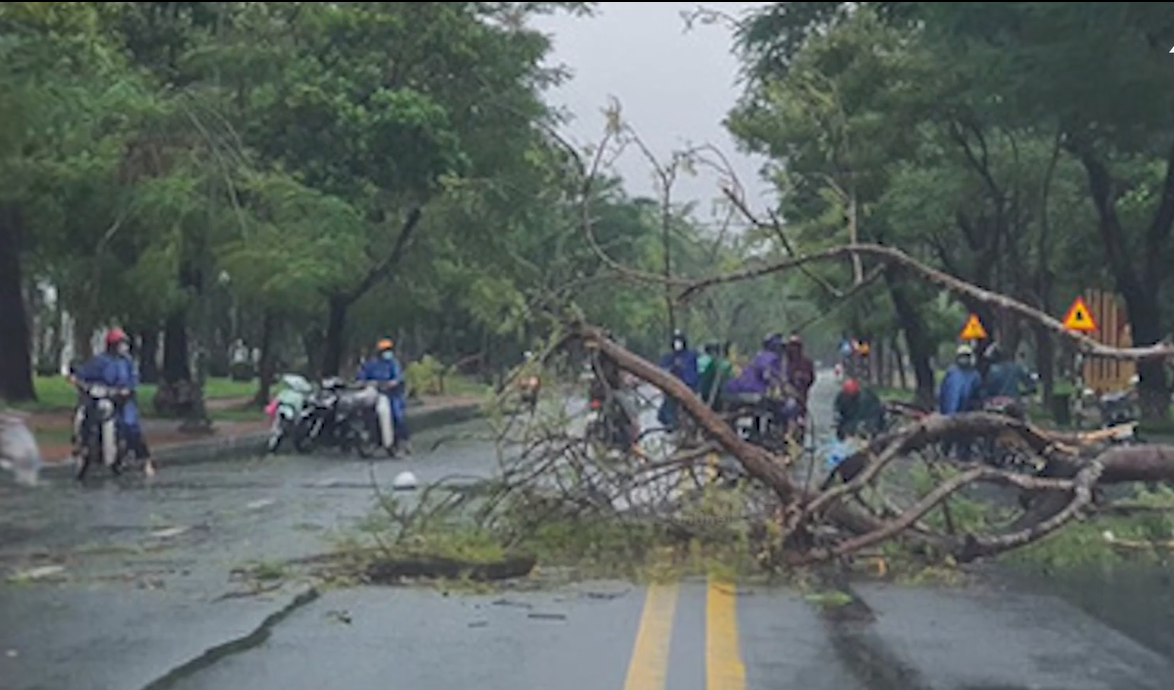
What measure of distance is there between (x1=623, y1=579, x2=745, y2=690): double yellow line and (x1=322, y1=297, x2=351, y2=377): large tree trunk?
28123mm

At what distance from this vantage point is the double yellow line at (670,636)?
8664 millimetres

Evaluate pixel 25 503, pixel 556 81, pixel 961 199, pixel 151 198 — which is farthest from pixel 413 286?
pixel 25 503

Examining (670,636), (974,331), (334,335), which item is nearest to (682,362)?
(670,636)

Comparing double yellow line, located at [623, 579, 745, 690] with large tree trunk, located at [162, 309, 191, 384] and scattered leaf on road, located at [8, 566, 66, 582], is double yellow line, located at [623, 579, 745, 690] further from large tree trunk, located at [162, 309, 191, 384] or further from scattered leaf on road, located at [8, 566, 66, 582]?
large tree trunk, located at [162, 309, 191, 384]

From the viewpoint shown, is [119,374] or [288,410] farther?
[288,410]

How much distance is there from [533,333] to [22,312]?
77.5 feet

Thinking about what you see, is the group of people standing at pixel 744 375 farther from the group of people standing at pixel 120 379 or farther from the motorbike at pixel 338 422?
the group of people standing at pixel 120 379

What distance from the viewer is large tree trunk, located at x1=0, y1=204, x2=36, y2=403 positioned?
3431cm

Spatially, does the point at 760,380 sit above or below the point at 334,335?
below

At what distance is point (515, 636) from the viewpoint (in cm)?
986

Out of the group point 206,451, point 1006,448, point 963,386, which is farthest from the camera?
point 206,451

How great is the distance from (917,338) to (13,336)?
69.7 feet

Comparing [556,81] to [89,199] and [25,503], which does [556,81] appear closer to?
[89,199]

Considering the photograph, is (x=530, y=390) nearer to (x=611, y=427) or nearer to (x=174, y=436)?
(x=611, y=427)
